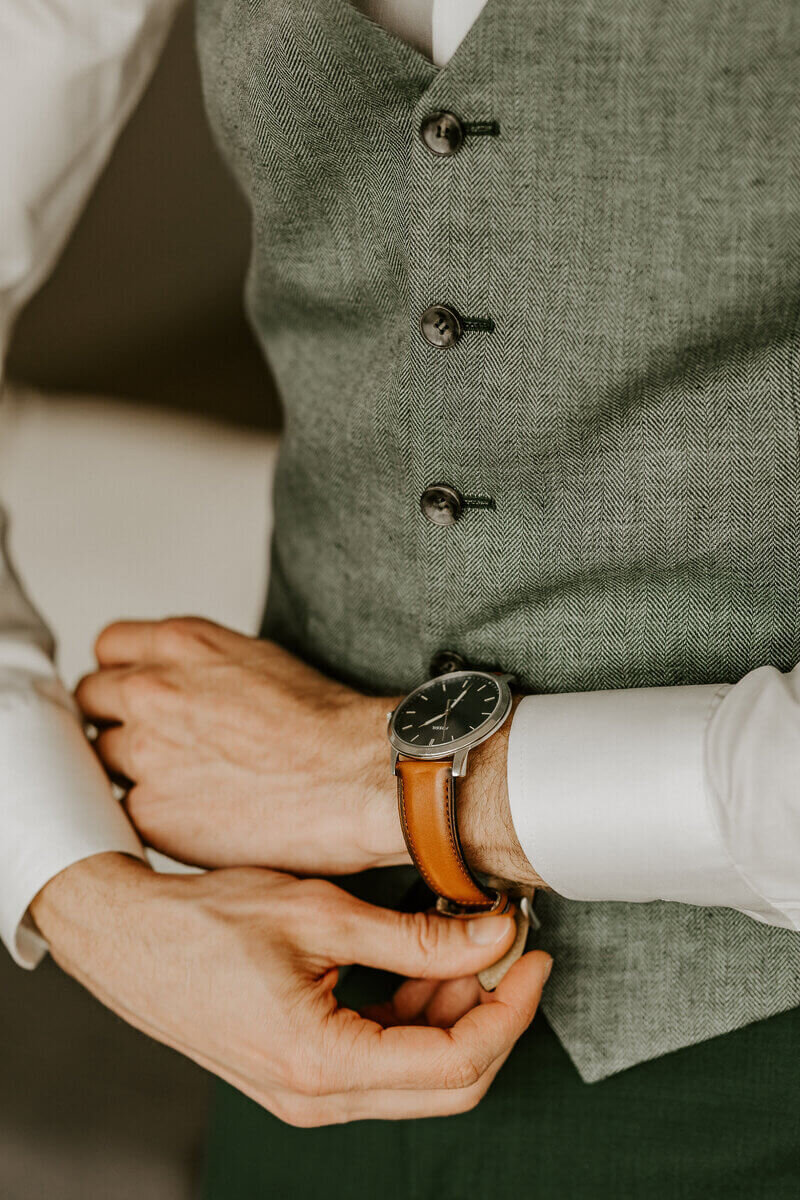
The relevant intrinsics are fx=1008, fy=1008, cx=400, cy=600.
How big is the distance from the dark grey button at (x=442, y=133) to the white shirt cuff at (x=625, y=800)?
1.14 feet

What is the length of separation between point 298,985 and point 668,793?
272mm

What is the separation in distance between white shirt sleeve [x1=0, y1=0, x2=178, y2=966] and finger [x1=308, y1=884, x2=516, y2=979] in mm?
199

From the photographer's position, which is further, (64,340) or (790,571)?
(64,340)

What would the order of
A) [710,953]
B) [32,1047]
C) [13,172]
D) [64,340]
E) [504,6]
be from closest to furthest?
[504,6] < [710,953] < [13,172] < [32,1047] < [64,340]

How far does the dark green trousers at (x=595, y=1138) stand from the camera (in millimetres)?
713

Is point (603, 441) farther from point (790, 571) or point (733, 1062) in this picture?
point (733, 1062)

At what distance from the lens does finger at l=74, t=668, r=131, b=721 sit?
870mm

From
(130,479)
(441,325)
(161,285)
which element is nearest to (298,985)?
(441,325)

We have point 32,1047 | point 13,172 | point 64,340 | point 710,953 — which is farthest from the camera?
point 64,340

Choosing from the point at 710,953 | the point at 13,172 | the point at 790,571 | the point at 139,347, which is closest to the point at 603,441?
the point at 790,571

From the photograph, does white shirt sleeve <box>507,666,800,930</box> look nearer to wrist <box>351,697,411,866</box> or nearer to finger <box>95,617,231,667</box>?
wrist <box>351,697,411,866</box>

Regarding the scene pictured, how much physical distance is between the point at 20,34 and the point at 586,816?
73 cm

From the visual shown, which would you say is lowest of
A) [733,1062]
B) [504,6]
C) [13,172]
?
[733,1062]

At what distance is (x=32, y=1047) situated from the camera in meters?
1.04
